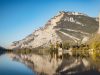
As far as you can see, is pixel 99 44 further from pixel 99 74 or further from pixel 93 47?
pixel 99 74

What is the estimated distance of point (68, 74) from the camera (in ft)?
153

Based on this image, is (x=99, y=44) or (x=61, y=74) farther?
(x=99, y=44)

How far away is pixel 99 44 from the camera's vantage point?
144 m

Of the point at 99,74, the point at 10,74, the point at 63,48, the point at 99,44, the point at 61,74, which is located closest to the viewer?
the point at 99,74

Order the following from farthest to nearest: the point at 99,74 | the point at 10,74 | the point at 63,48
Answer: the point at 63,48
the point at 10,74
the point at 99,74

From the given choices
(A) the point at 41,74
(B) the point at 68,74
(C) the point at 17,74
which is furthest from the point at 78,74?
(C) the point at 17,74

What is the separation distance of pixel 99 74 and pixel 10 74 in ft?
46.3

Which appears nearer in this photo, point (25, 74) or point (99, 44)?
point (25, 74)

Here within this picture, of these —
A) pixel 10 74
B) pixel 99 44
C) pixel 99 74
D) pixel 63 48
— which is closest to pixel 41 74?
pixel 10 74

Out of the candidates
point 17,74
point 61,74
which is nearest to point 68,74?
point 61,74

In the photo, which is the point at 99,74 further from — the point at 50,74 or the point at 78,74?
the point at 50,74

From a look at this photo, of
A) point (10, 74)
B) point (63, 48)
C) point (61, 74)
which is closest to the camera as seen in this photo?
point (61, 74)

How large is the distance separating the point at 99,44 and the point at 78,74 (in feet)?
328

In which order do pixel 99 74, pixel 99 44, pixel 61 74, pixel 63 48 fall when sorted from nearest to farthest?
pixel 99 74 < pixel 61 74 < pixel 99 44 < pixel 63 48
